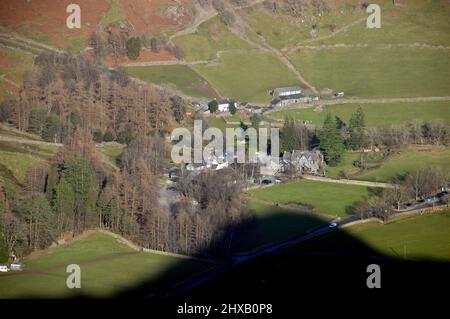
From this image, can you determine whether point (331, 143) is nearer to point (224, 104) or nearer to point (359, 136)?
point (359, 136)

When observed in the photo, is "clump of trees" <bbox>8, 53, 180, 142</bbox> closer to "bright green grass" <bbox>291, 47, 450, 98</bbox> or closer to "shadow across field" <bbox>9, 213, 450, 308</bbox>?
"bright green grass" <bbox>291, 47, 450, 98</bbox>

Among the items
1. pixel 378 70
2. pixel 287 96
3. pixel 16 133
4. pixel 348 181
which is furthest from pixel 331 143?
pixel 378 70

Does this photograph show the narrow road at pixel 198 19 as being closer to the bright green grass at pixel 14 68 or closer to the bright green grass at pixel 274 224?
the bright green grass at pixel 14 68

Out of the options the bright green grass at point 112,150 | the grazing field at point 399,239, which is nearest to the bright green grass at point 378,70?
the bright green grass at point 112,150

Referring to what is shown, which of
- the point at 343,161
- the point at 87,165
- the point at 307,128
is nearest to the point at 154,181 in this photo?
the point at 87,165
